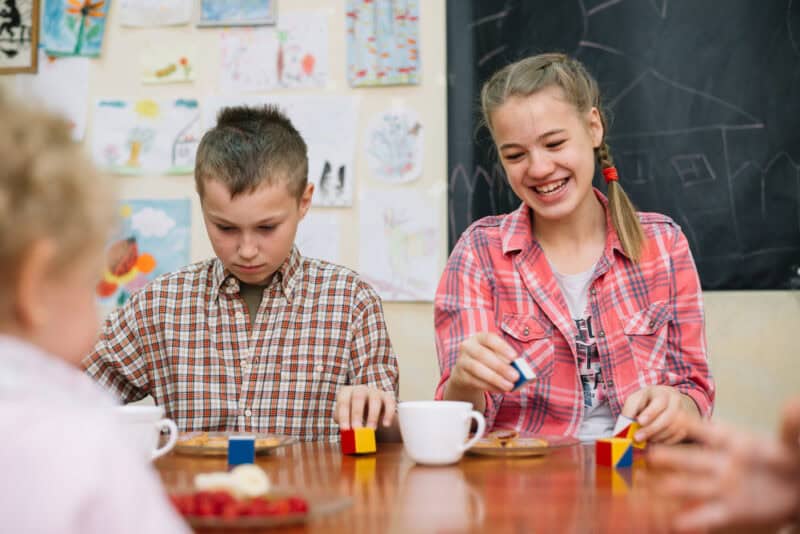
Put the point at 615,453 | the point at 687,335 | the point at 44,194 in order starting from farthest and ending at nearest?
the point at 687,335 < the point at 615,453 < the point at 44,194

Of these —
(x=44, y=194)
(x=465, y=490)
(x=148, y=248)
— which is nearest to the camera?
(x=44, y=194)

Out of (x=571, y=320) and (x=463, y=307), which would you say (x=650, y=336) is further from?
(x=463, y=307)

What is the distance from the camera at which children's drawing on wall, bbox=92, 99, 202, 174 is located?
237 cm

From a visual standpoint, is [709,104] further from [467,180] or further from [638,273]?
[638,273]

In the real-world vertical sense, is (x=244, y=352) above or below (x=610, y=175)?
below

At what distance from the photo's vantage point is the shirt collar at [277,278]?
1.64m

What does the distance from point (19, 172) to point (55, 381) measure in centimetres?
12

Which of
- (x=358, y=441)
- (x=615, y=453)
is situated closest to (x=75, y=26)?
(x=358, y=441)

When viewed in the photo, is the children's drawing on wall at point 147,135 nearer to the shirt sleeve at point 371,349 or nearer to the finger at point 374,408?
the shirt sleeve at point 371,349

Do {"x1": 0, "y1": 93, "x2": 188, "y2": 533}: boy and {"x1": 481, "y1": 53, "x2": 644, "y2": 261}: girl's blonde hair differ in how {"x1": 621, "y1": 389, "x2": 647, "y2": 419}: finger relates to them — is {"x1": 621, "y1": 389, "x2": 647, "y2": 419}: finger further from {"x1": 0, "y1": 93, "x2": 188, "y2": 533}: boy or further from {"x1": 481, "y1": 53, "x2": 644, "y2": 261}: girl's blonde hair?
{"x1": 0, "y1": 93, "x2": 188, "y2": 533}: boy

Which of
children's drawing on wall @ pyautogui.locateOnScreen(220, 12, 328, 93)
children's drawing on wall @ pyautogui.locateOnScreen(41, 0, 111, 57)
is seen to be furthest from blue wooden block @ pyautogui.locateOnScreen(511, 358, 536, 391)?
children's drawing on wall @ pyautogui.locateOnScreen(41, 0, 111, 57)

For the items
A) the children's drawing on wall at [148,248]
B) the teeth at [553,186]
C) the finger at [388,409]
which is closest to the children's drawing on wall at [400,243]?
the children's drawing on wall at [148,248]

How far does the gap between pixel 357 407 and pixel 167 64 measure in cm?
154

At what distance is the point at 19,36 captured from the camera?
244 centimetres
